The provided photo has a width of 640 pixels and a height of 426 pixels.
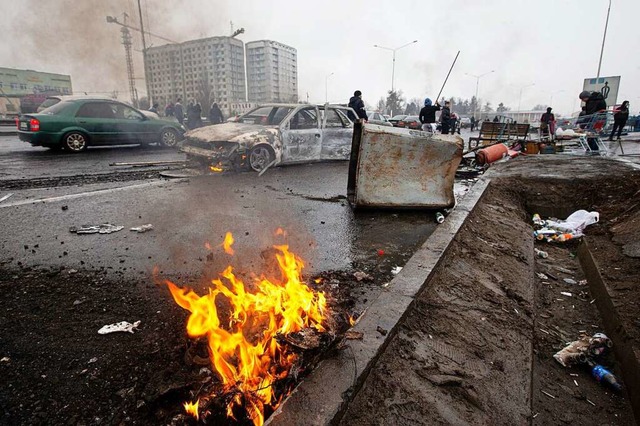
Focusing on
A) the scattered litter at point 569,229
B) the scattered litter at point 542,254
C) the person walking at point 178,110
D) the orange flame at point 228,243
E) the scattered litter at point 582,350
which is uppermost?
the person walking at point 178,110

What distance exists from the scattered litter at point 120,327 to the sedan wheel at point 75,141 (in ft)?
33.2

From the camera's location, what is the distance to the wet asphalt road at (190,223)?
351 centimetres

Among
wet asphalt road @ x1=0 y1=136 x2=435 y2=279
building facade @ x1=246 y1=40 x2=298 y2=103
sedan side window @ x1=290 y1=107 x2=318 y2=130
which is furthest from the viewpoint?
building facade @ x1=246 y1=40 x2=298 y2=103

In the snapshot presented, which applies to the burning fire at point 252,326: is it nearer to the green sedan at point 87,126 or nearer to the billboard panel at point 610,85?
the green sedan at point 87,126

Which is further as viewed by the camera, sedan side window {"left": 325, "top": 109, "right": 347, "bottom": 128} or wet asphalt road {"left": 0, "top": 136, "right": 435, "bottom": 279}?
sedan side window {"left": 325, "top": 109, "right": 347, "bottom": 128}

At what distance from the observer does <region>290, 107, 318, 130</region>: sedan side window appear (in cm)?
884

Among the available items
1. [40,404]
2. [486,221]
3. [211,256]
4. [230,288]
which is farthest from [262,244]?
[486,221]

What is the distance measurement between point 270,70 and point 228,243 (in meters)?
37.0

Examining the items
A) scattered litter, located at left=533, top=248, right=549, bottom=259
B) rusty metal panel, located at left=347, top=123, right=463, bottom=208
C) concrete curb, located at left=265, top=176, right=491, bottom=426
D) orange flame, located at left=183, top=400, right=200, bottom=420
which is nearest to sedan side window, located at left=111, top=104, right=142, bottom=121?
rusty metal panel, located at left=347, top=123, right=463, bottom=208

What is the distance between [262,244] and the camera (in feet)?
12.8

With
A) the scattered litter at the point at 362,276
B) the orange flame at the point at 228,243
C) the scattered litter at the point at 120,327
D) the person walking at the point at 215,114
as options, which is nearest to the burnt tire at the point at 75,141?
the person walking at the point at 215,114

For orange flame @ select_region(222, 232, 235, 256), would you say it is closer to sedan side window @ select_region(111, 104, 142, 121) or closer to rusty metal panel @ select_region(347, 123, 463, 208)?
rusty metal panel @ select_region(347, 123, 463, 208)

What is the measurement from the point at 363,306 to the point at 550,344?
5.13 ft

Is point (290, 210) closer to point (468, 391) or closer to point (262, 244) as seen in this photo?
point (262, 244)
